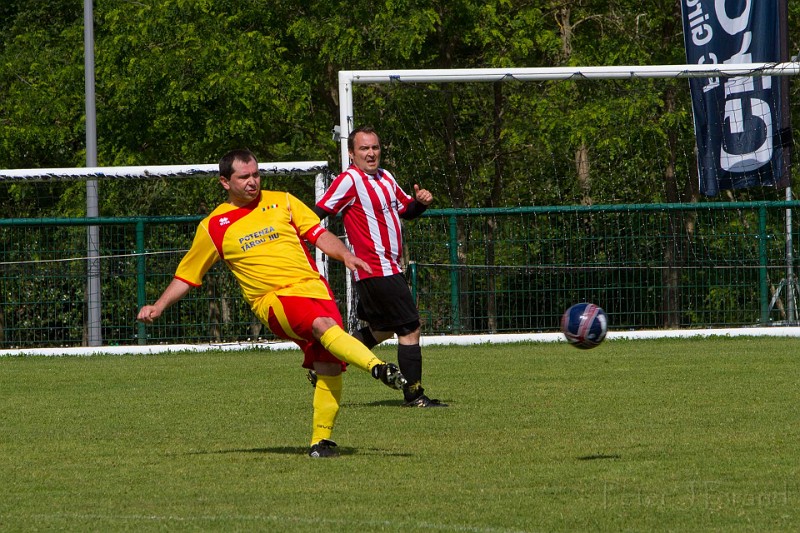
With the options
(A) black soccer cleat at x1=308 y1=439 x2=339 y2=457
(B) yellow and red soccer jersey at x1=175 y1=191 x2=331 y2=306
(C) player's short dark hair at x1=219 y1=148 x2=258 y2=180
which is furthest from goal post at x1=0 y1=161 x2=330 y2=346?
(A) black soccer cleat at x1=308 y1=439 x2=339 y2=457

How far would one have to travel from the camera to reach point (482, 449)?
712cm

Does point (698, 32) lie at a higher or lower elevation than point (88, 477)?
higher

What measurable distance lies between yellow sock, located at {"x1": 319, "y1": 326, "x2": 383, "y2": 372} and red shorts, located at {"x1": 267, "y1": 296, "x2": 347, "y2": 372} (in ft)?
0.43

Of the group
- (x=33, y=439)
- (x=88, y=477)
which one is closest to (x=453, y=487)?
(x=88, y=477)

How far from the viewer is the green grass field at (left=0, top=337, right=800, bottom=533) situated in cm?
530

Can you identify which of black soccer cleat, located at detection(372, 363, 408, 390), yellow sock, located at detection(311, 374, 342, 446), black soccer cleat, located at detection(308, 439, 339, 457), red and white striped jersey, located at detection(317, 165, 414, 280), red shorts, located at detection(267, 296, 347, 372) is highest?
red and white striped jersey, located at detection(317, 165, 414, 280)

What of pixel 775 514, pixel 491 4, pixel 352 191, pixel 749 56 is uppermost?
pixel 491 4

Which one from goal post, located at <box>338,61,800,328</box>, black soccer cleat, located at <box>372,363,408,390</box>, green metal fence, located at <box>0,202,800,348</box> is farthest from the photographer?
green metal fence, located at <box>0,202,800,348</box>

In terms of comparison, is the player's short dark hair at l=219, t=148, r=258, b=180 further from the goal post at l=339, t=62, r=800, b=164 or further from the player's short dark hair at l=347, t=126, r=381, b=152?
the goal post at l=339, t=62, r=800, b=164

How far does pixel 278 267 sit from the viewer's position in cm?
724

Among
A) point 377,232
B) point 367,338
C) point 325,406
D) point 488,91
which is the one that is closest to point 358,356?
point 325,406

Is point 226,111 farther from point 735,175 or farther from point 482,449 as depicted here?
point 482,449

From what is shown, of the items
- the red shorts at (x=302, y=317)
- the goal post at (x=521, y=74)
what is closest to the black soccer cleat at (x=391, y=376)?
the red shorts at (x=302, y=317)

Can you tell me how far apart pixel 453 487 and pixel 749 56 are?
41.1ft
